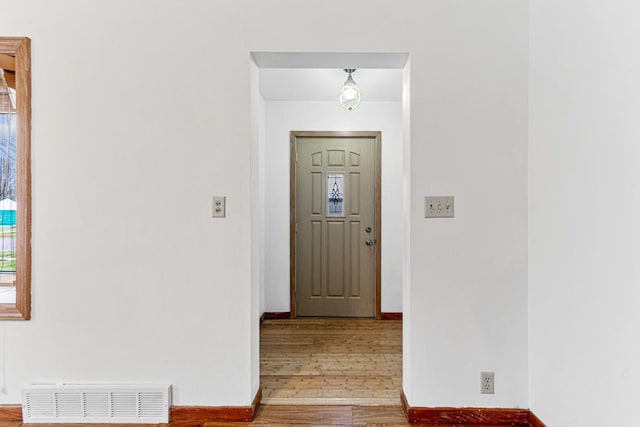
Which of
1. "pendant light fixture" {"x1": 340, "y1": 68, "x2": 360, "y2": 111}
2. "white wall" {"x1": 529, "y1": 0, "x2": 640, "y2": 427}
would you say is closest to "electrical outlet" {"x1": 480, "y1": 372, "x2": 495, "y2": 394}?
"white wall" {"x1": 529, "y1": 0, "x2": 640, "y2": 427}

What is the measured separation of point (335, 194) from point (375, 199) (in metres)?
0.43

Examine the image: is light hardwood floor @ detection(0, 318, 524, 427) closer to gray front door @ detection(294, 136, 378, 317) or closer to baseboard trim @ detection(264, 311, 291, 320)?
baseboard trim @ detection(264, 311, 291, 320)

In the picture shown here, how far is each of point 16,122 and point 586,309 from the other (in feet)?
9.77

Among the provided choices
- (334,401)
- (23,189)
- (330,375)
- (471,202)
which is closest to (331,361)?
(330,375)

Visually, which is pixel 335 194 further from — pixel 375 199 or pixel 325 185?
pixel 375 199

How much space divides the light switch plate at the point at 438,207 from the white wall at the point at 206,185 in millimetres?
45

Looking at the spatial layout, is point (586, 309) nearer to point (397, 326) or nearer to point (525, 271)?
point (525, 271)

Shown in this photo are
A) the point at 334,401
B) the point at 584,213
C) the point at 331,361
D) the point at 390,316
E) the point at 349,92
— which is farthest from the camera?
the point at 390,316

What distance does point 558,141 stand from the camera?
1.81 m

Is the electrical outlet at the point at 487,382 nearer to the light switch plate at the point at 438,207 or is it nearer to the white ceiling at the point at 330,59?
the light switch plate at the point at 438,207

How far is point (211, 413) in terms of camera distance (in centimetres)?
209

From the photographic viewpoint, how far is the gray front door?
160 inches

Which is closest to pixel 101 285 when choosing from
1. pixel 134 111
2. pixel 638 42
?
pixel 134 111

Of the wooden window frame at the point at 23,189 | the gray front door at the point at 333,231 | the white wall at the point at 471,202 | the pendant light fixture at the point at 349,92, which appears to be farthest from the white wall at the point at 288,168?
the wooden window frame at the point at 23,189
